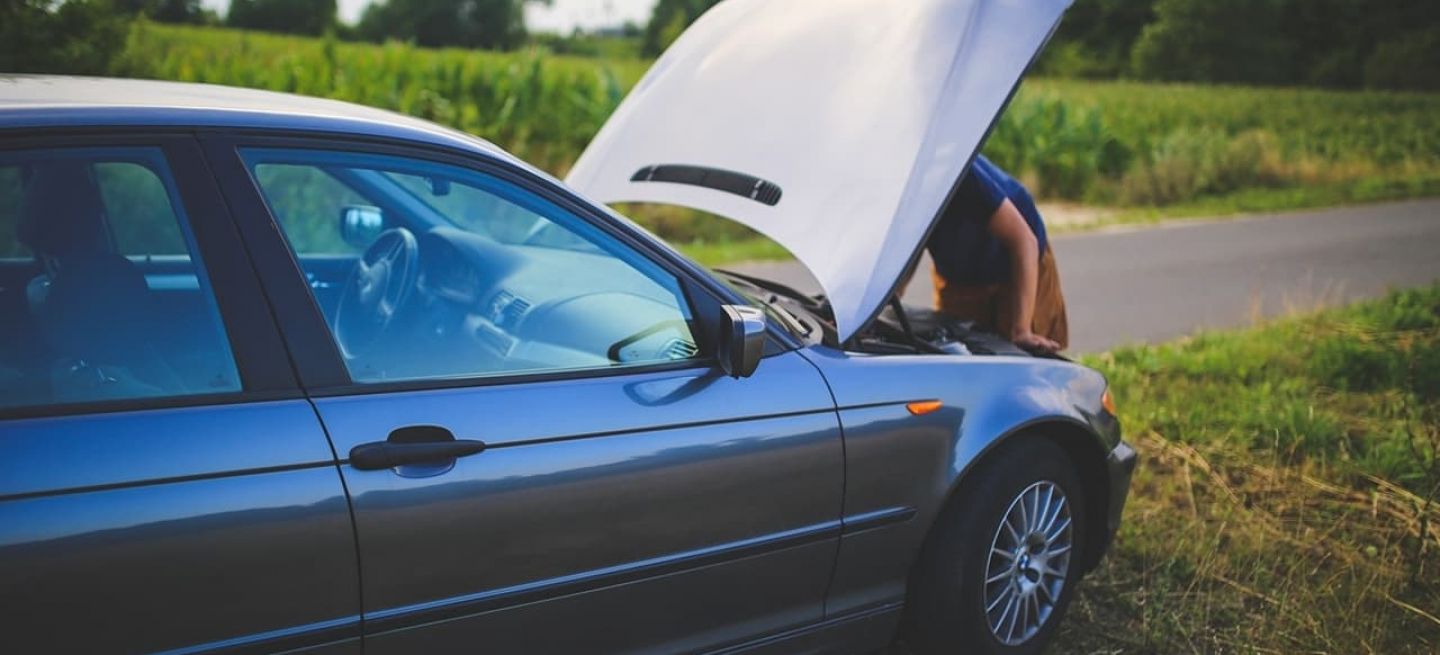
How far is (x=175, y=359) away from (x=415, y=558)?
0.59m

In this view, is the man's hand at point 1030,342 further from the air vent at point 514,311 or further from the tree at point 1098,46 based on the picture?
the tree at point 1098,46

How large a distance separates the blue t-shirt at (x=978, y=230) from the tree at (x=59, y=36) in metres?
6.15

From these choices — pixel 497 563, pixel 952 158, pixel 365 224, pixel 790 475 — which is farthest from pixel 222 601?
pixel 952 158

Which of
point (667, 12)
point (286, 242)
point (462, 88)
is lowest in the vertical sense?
point (667, 12)

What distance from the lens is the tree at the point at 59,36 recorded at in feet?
24.4

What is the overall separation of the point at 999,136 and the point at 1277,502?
13106 mm

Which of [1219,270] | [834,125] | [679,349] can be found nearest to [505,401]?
[679,349]

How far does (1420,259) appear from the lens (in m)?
10.9

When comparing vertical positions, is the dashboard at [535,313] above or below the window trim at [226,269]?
below

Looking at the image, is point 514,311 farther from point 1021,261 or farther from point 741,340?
point 1021,261

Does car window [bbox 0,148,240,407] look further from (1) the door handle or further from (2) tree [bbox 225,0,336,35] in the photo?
(2) tree [bbox 225,0,336,35]

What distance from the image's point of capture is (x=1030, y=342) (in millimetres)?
4258

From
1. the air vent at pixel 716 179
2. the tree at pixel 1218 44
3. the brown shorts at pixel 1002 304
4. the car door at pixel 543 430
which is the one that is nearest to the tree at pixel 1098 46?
the tree at pixel 1218 44

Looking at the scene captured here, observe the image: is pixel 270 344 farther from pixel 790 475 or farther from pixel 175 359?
pixel 790 475
